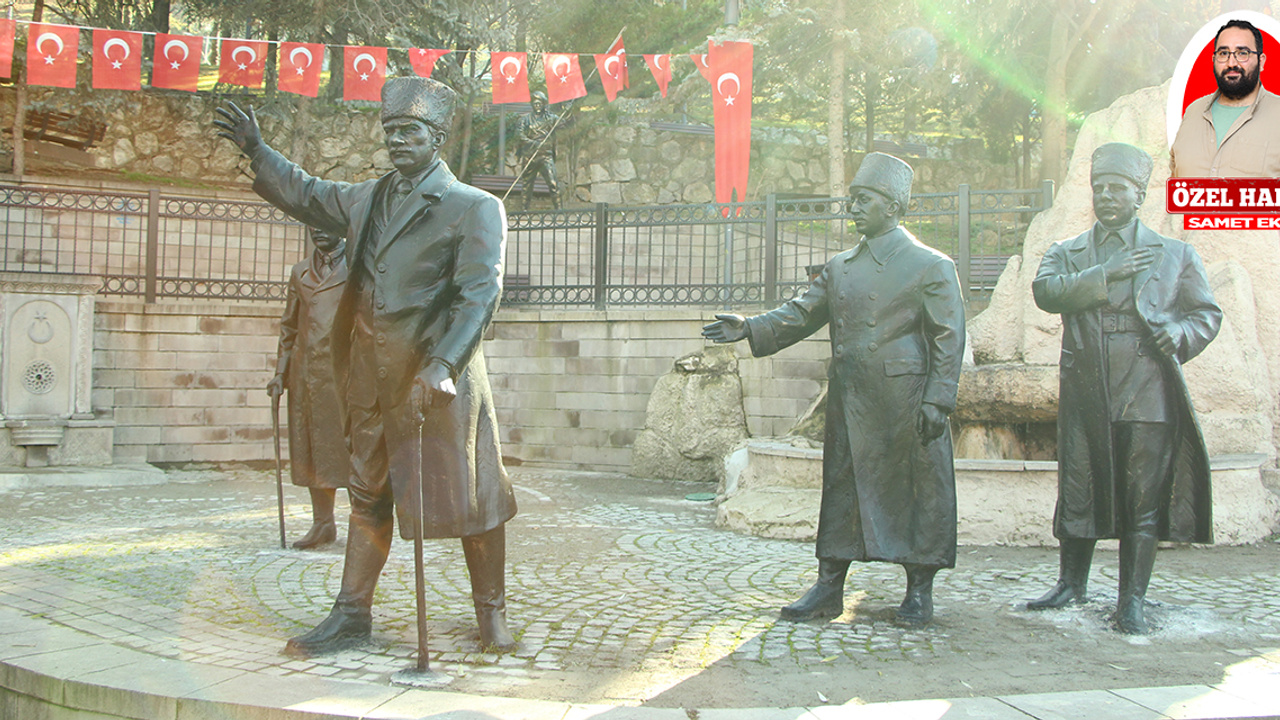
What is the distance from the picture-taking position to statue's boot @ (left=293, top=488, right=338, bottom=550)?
624cm

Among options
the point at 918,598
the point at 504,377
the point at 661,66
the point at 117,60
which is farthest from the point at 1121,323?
the point at 117,60

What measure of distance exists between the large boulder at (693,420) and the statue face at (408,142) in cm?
695

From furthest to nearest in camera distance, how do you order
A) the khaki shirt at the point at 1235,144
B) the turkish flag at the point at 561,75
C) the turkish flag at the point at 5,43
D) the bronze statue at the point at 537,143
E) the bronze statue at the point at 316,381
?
1. the bronze statue at the point at 537,143
2. the turkish flag at the point at 561,75
3. the turkish flag at the point at 5,43
4. the khaki shirt at the point at 1235,144
5. the bronze statue at the point at 316,381

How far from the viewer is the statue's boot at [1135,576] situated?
4285mm

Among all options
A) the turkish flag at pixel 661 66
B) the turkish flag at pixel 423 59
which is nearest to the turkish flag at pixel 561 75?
the turkish flag at pixel 661 66

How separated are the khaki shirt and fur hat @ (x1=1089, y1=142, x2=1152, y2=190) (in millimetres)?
2154

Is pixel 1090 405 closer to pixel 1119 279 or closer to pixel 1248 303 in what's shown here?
pixel 1119 279

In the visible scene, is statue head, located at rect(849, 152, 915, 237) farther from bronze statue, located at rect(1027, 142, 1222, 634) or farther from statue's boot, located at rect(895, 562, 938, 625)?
statue's boot, located at rect(895, 562, 938, 625)

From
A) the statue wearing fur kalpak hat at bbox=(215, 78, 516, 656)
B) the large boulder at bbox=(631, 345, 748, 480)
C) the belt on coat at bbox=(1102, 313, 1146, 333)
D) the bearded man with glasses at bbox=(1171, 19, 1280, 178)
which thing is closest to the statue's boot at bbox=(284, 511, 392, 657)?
the statue wearing fur kalpak hat at bbox=(215, 78, 516, 656)

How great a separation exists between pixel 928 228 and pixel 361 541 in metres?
16.4

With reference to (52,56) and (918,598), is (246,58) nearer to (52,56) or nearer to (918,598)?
(52,56)

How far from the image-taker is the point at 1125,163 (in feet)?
14.5

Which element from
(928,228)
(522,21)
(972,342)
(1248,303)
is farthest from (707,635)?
(522,21)

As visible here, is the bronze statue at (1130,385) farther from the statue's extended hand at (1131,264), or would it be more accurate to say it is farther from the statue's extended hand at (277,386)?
the statue's extended hand at (277,386)
